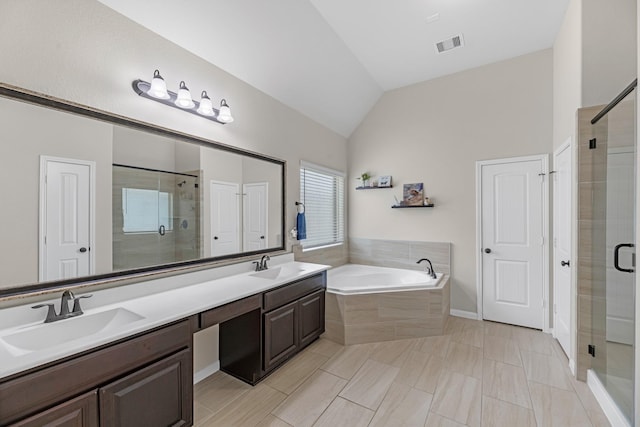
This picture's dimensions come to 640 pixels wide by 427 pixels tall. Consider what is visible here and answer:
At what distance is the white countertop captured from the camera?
109 cm

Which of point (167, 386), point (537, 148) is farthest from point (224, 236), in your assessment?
point (537, 148)

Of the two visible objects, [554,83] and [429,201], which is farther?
[429,201]

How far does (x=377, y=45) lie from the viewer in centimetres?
310

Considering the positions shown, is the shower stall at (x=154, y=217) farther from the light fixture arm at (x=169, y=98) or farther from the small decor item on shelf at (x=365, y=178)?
the small decor item on shelf at (x=365, y=178)

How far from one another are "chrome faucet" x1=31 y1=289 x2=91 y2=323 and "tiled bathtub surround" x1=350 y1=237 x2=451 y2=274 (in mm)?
3459

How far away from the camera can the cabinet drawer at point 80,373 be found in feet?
3.33

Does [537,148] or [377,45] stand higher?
[377,45]

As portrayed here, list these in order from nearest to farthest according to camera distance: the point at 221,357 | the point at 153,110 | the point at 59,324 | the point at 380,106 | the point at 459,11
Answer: the point at 59,324
the point at 153,110
the point at 221,357
the point at 459,11
the point at 380,106

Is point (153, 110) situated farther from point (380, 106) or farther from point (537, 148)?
point (537, 148)

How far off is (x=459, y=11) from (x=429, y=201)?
212cm

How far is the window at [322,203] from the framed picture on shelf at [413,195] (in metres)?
0.99

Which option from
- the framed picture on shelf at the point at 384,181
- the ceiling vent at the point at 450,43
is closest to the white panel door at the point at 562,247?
the ceiling vent at the point at 450,43

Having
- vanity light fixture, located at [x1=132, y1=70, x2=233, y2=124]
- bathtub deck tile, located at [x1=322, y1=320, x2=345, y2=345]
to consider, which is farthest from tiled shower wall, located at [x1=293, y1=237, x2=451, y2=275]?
vanity light fixture, located at [x1=132, y1=70, x2=233, y2=124]

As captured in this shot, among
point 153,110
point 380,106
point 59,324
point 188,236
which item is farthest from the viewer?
point 380,106
